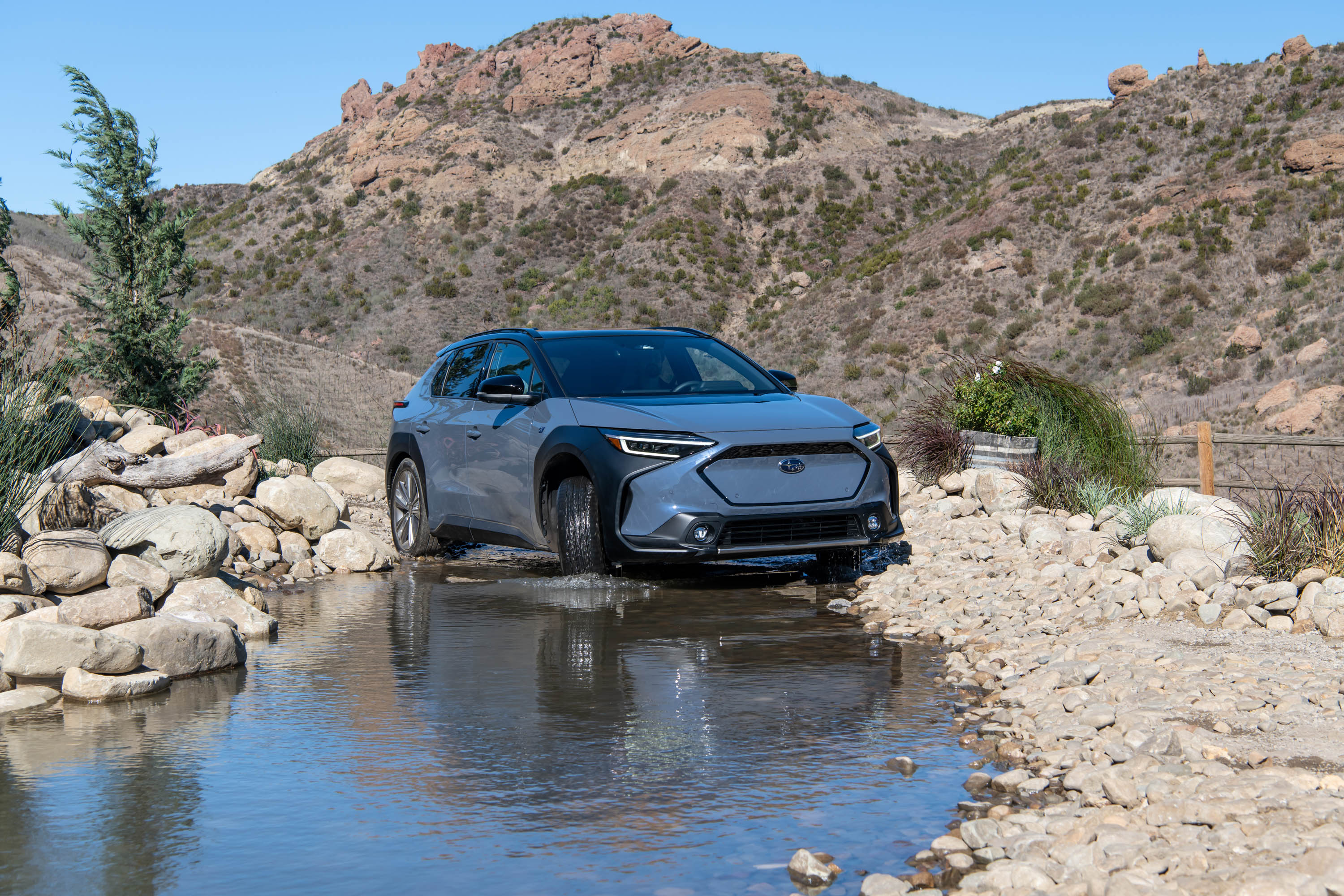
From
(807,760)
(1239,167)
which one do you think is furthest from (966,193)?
(807,760)

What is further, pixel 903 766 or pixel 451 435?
pixel 451 435

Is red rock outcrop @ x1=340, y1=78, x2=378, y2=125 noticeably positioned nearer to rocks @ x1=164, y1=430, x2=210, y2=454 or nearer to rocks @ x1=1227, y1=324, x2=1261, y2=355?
rocks @ x1=1227, y1=324, x2=1261, y2=355

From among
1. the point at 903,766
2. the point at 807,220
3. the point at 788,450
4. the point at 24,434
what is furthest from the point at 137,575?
the point at 807,220

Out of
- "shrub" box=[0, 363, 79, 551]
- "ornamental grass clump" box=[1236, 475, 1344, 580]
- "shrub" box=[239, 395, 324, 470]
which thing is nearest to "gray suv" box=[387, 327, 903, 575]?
"ornamental grass clump" box=[1236, 475, 1344, 580]

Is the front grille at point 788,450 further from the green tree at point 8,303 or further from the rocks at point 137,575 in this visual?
the green tree at point 8,303

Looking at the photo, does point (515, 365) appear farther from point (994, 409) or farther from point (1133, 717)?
point (1133, 717)

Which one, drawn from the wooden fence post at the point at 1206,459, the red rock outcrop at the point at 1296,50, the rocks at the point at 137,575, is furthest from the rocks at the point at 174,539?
the red rock outcrop at the point at 1296,50

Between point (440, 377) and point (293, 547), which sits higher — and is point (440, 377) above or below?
above

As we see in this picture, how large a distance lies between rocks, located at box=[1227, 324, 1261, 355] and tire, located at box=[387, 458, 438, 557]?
36.7 metres

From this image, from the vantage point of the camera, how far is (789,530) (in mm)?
8586

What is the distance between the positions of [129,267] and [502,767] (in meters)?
16.5

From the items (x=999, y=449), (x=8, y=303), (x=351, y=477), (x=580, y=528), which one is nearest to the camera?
(x=580, y=528)

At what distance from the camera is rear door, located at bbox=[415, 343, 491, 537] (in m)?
10.8

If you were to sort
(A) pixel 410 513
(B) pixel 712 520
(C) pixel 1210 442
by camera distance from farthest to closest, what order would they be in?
(C) pixel 1210 442 < (A) pixel 410 513 < (B) pixel 712 520
